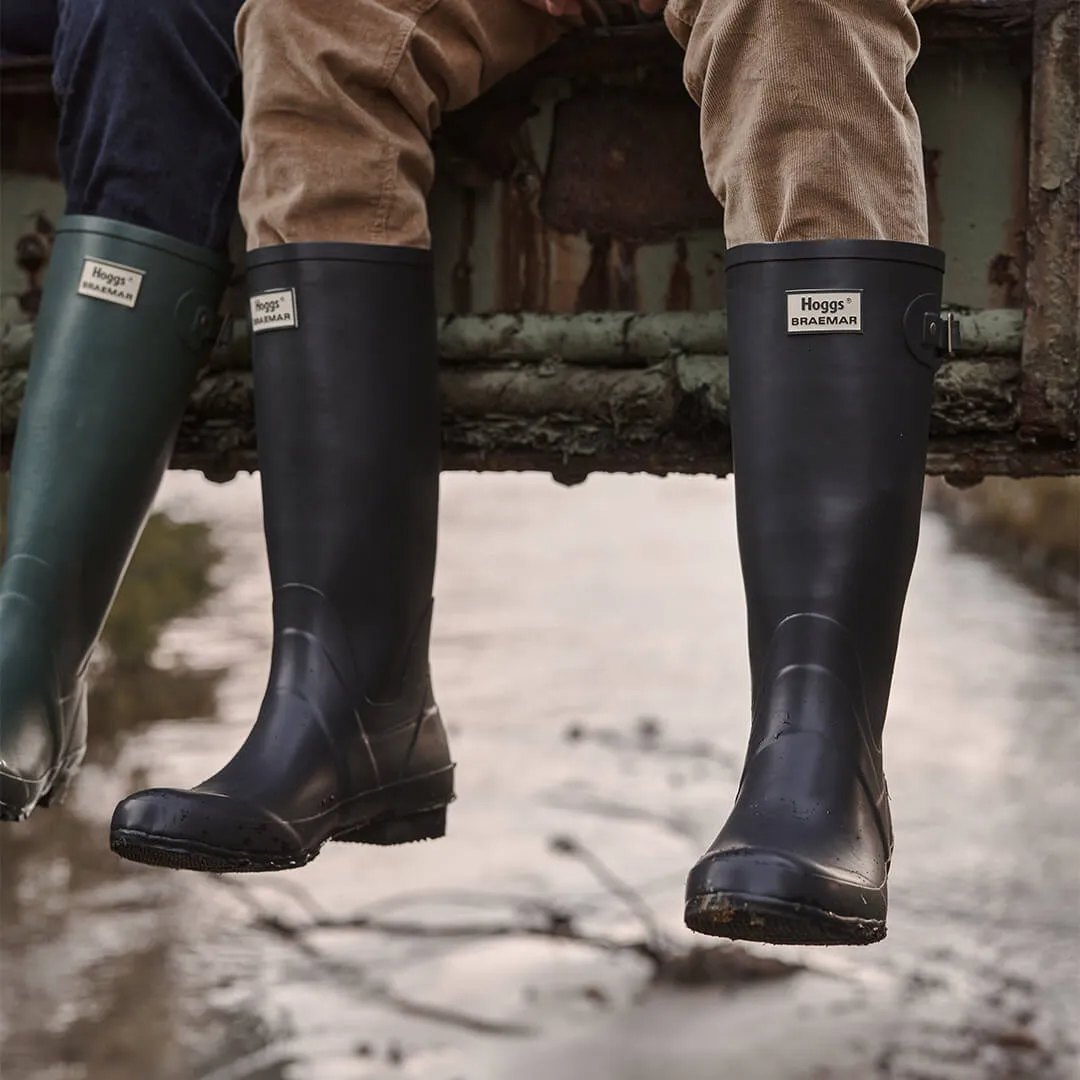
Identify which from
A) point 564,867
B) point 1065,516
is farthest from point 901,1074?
point 1065,516

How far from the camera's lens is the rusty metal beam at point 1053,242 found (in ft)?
4.24

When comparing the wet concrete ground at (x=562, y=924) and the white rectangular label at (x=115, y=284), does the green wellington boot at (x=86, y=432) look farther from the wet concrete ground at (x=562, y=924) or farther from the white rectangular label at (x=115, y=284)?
the wet concrete ground at (x=562, y=924)

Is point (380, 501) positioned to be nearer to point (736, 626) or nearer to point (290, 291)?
point (290, 291)

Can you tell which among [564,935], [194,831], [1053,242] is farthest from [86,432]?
[564,935]

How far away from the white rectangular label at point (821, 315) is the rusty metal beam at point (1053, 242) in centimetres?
24

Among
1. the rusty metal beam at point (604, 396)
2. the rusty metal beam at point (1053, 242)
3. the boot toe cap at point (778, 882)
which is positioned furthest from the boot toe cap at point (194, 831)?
the rusty metal beam at point (1053, 242)

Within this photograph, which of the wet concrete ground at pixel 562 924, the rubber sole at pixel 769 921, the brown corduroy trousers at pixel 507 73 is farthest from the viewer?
the wet concrete ground at pixel 562 924

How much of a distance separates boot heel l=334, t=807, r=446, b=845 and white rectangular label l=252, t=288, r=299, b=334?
38cm

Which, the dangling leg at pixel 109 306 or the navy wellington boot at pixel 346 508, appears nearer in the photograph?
the navy wellington boot at pixel 346 508

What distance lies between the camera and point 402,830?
1342 millimetres

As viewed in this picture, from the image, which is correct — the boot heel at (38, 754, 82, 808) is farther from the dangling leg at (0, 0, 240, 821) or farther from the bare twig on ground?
the bare twig on ground

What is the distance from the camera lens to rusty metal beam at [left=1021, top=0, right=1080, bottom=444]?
1.29m

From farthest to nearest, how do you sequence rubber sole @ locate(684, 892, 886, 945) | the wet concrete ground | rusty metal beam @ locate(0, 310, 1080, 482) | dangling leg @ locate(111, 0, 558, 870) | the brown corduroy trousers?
1. the wet concrete ground
2. rusty metal beam @ locate(0, 310, 1080, 482)
3. dangling leg @ locate(111, 0, 558, 870)
4. the brown corduroy trousers
5. rubber sole @ locate(684, 892, 886, 945)

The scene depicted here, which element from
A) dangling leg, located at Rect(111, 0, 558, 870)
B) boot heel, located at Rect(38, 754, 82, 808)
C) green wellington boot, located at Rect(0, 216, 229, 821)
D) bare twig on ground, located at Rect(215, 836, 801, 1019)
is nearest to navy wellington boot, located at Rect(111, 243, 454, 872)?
dangling leg, located at Rect(111, 0, 558, 870)
